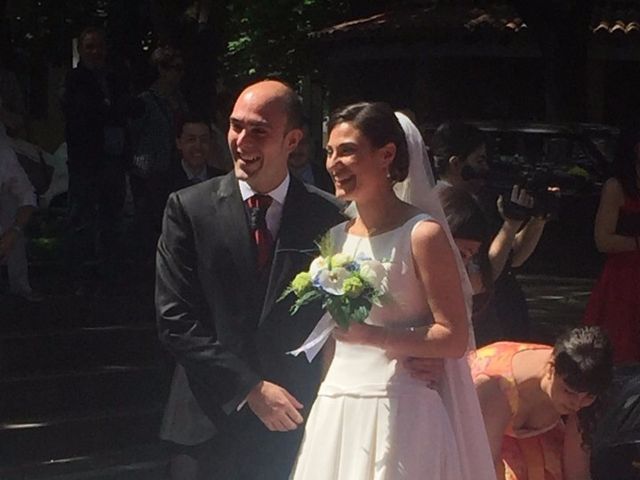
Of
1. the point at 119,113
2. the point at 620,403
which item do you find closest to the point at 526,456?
the point at 620,403

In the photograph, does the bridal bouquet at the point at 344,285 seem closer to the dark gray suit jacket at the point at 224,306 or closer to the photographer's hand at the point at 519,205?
the dark gray suit jacket at the point at 224,306

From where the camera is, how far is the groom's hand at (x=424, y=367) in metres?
4.03

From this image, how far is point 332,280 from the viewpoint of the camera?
12.9 feet

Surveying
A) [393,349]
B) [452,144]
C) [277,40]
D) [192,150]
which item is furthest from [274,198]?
[277,40]

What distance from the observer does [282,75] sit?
32156mm

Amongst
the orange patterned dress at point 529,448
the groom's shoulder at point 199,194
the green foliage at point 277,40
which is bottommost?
the orange patterned dress at point 529,448

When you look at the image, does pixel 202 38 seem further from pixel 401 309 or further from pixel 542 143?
pixel 401 309

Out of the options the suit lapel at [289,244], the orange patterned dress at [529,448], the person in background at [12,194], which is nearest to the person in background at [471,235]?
the orange patterned dress at [529,448]

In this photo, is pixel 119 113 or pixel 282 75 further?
pixel 282 75

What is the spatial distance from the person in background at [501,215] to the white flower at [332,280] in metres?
2.37

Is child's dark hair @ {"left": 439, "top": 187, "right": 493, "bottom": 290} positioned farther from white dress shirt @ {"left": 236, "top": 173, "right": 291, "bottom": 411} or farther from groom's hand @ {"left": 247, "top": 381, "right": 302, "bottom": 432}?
groom's hand @ {"left": 247, "top": 381, "right": 302, "bottom": 432}

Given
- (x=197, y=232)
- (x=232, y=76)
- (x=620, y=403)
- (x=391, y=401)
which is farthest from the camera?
(x=232, y=76)

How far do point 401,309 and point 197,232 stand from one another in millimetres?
667

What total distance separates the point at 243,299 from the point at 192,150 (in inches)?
152
